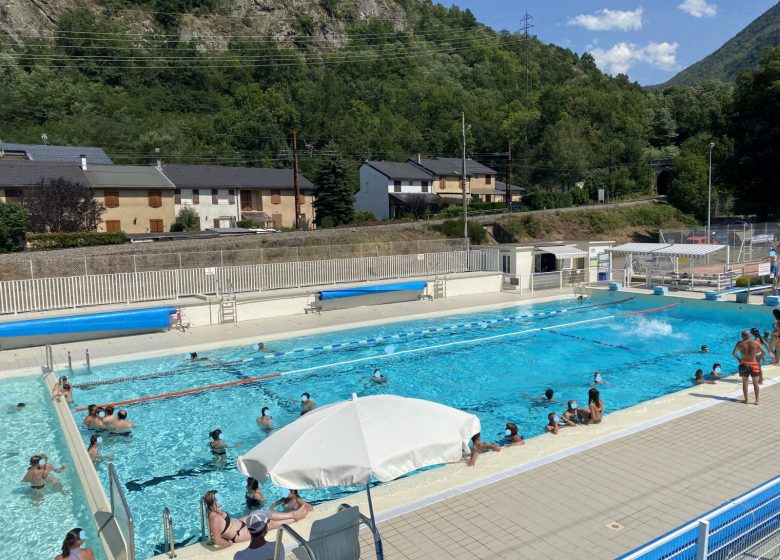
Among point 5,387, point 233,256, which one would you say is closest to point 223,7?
point 233,256

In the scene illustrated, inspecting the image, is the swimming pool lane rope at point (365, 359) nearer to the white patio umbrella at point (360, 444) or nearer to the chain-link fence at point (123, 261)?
the chain-link fence at point (123, 261)

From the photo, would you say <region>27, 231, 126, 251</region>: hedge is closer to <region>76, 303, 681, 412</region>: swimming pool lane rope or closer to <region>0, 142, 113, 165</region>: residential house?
<region>76, 303, 681, 412</region>: swimming pool lane rope

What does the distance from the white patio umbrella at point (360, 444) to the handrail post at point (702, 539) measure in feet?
6.94

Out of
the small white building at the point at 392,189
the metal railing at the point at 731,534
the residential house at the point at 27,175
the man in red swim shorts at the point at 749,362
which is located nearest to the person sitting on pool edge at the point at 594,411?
the man in red swim shorts at the point at 749,362

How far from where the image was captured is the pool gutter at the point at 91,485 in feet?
21.1

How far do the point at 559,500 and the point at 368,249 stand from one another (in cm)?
2161

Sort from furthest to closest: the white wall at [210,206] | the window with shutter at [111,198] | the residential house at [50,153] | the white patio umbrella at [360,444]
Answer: the residential house at [50,153]
the white wall at [210,206]
the window with shutter at [111,198]
the white patio umbrella at [360,444]

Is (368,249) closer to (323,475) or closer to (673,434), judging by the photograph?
(673,434)

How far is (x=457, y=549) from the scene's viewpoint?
6.14 metres

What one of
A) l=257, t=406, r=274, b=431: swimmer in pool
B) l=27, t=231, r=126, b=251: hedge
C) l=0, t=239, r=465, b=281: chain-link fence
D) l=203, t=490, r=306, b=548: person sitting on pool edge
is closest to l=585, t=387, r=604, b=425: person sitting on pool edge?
l=203, t=490, r=306, b=548: person sitting on pool edge

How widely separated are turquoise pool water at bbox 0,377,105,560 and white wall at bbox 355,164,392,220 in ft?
144

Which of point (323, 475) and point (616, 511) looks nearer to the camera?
point (323, 475)

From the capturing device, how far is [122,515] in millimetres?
5895

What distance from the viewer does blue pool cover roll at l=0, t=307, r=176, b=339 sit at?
17.5m
